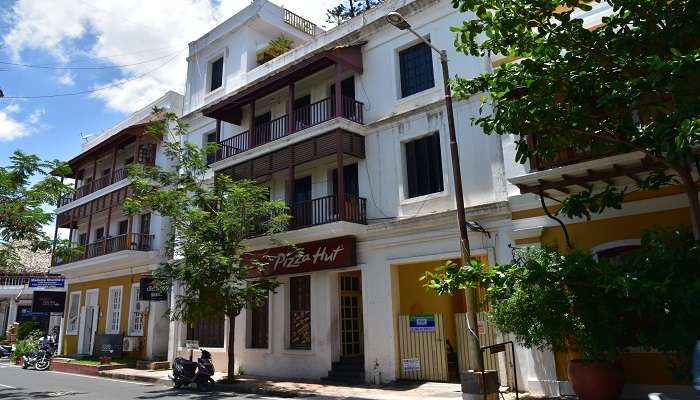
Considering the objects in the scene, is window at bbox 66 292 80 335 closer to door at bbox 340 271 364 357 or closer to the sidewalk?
the sidewalk

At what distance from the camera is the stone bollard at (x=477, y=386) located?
939 centimetres

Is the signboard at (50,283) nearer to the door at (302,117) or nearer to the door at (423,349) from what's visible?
the door at (302,117)

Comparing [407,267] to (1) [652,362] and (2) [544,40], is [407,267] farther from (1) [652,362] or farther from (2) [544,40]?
(2) [544,40]

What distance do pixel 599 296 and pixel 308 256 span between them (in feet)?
29.9

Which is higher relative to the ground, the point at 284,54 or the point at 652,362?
the point at 284,54

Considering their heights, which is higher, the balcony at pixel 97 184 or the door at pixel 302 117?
the balcony at pixel 97 184

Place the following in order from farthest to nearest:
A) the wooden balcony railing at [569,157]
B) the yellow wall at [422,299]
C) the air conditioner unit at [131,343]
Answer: the air conditioner unit at [131,343] → the yellow wall at [422,299] → the wooden balcony railing at [569,157]

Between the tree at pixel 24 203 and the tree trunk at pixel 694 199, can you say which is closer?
the tree trunk at pixel 694 199

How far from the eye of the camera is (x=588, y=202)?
9.33m

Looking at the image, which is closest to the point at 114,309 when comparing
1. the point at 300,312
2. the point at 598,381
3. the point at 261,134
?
the point at 300,312

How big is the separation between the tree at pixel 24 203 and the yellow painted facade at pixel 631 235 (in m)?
13.1

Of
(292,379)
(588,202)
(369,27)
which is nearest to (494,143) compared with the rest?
(588,202)

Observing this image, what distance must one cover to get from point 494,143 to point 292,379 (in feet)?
30.1

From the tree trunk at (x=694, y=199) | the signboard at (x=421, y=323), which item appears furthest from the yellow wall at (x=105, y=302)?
the tree trunk at (x=694, y=199)
